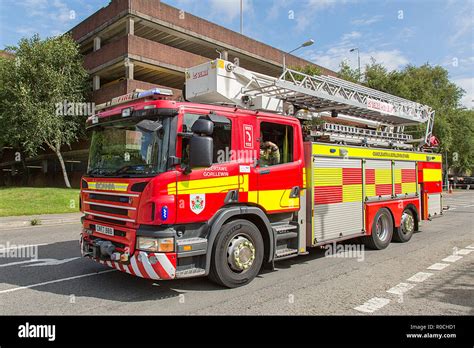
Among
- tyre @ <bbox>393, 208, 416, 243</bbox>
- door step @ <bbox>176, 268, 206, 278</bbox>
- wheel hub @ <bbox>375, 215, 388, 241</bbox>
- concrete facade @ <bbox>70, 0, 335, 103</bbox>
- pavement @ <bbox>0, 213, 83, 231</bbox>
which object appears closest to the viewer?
door step @ <bbox>176, 268, 206, 278</bbox>

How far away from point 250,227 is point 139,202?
1696mm

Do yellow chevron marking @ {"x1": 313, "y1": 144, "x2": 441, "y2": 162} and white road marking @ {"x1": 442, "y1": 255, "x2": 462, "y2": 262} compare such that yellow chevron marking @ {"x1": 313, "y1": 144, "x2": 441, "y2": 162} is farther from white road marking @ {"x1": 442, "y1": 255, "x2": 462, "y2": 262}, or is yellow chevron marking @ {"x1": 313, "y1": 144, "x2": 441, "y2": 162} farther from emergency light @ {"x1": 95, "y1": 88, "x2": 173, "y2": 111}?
emergency light @ {"x1": 95, "y1": 88, "x2": 173, "y2": 111}

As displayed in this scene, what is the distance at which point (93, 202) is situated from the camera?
213 inches

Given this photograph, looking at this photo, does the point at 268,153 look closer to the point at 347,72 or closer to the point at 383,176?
the point at 383,176

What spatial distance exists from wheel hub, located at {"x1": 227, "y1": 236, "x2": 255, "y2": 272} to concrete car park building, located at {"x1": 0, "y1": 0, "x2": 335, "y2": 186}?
19.7 m

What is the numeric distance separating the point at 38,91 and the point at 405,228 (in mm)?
23446

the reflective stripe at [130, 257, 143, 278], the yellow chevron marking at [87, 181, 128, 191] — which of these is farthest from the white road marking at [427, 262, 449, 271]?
the yellow chevron marking at [87, 181, 128, 191]

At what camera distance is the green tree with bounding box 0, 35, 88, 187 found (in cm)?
2269

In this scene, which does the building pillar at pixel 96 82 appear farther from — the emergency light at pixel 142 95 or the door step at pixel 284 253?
the door step at pixel 284 253

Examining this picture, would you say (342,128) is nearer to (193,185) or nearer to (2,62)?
(193,185)

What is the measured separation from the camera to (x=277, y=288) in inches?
205

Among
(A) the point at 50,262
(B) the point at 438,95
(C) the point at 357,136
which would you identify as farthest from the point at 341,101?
(B) the point at 438,95

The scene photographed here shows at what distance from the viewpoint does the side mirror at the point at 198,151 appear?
4.64m
